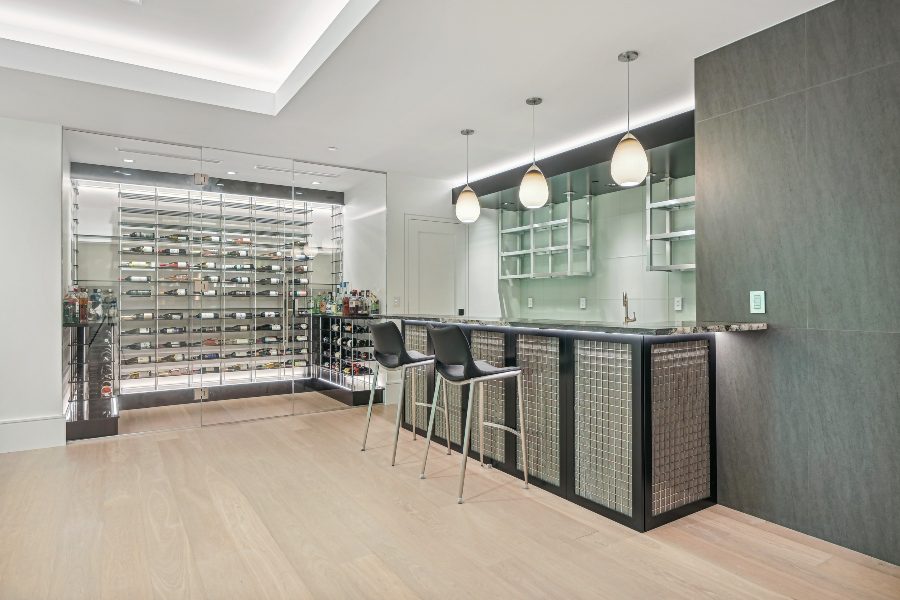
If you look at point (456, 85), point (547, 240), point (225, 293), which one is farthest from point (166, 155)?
point (547, 240)

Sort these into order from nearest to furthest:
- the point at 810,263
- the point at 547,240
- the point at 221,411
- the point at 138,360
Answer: the point at 810,263 < the point at 138,360 < the point at 221,411 < the point at 547,240

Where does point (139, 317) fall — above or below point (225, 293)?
below

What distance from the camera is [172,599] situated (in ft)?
6.68

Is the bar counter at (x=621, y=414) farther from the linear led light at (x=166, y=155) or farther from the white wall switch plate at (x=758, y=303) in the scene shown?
the linear led light at (x=166, y=155)

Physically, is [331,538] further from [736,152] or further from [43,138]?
[43,138]

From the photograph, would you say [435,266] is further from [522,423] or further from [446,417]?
[522,423]

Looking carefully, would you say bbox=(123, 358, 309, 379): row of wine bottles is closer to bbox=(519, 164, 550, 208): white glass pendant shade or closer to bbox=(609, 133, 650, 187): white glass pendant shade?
bbox=(519, 164, 550, 208): white glass pendant shade

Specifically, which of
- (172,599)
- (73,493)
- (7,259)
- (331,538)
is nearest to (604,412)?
(331,538)

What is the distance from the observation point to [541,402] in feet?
10.7

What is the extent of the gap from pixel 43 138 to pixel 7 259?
105 cm

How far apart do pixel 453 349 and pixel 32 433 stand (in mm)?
3738

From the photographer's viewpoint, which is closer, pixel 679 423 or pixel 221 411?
pixel 679 423

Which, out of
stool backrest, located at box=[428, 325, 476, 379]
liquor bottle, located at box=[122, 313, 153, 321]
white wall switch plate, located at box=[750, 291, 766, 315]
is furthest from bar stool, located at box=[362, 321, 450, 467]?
liquor bottle, located at box=[122, 313, 153, 321]

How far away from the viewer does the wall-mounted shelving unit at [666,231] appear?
4.48 meters
